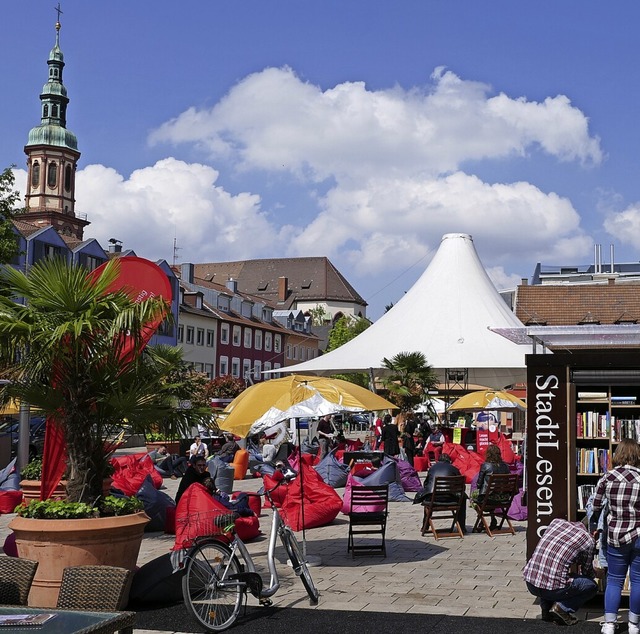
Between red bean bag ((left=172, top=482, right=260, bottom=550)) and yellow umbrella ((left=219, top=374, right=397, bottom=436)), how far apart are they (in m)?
0.87

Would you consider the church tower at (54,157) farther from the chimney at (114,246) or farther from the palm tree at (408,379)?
the palm tree at (408,379)

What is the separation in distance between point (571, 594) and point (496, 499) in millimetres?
5724

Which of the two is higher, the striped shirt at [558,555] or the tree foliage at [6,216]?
the tree foliage at [6,216]

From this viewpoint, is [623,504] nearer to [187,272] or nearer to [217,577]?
[217,577]

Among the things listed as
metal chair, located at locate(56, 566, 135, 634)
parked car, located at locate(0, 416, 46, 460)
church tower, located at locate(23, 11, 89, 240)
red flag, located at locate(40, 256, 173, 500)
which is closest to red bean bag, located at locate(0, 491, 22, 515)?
red flag, located at locate(40, 256, 173, 500)

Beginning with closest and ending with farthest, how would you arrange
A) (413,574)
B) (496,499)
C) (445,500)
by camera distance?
(413,574) → (445,500) → (496,499)

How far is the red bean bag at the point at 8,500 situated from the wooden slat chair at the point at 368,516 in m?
7.06

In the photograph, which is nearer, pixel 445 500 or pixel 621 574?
pixel 621 574

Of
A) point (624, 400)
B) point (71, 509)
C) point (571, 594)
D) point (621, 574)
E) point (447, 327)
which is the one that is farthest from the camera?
point (447, 327)

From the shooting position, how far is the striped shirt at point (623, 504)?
727 cm

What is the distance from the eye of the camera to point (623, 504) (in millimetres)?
7285

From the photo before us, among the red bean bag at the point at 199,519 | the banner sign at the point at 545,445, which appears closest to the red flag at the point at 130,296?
the red bean bag at the point at 199,519

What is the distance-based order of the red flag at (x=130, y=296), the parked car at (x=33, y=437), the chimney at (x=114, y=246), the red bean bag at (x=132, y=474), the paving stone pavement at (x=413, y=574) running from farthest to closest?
the chimney at (x=114, y=246), the parked car at (x=33, y=437), the red bean bag at (x=132, y=474), the red flag at (x=130, y=296), the paving stone pavement at (x=413, y=574)

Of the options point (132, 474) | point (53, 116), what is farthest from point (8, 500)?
point (53, 116)
